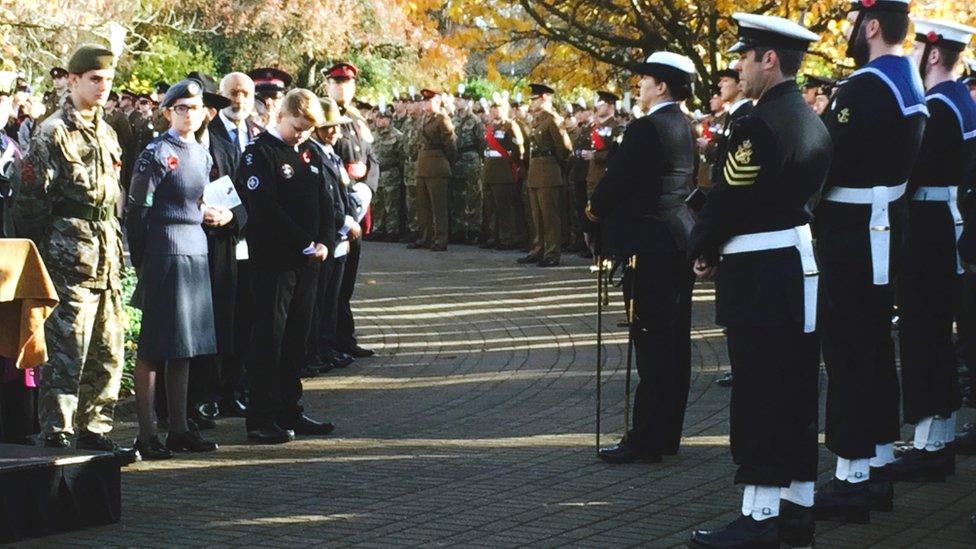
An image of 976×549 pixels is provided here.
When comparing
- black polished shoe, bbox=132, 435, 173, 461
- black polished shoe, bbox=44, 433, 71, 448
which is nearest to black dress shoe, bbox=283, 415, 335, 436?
black polished shoe, bbox=132, 435, 173, 461

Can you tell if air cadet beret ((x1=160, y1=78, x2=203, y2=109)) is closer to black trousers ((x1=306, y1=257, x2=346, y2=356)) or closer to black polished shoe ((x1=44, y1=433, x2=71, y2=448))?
black polished shoe ((x1=44, y1=433, x2=71, y2=448))

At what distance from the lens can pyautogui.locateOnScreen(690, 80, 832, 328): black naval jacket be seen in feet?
22.6

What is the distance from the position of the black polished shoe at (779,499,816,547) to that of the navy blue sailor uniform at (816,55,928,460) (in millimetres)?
755

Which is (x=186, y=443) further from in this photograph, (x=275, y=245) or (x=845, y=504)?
(x=845, y=504)

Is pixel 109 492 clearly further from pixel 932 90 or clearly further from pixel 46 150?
pixel 932 90

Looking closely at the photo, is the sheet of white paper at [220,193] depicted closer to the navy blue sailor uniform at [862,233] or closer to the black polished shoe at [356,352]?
the navy blue sailor uniform at [862,233]

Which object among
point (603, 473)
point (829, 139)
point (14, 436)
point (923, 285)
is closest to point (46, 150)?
point (14, 436)

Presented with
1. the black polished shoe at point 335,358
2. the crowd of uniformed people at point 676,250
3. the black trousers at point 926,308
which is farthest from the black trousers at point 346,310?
the black trousers at point 926,308

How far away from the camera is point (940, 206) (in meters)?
8.80

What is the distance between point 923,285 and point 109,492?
13.7 ft

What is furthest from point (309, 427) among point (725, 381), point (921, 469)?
point (921, 469)

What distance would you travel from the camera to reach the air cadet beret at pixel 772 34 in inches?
274

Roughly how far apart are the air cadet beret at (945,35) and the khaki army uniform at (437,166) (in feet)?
49.3

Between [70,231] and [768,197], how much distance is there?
3.66 metres
